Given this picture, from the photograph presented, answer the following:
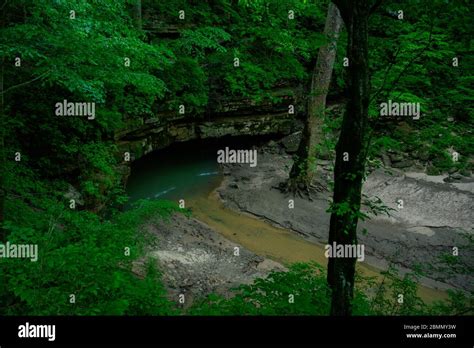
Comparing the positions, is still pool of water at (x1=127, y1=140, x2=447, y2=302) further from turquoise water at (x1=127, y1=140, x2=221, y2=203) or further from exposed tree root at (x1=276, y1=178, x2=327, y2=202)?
exposed tree root at (x1=276, y1=178, x2=327, y2=202)

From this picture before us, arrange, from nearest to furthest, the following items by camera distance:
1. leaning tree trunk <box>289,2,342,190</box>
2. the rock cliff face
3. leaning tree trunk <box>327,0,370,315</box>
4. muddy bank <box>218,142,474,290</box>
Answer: leaning tree trunk <box>327,0,370,315</box> → muddy bank <box>218,142,474,290</box> → leaning tree trunk <box>289,2,342,190</box> → the rock cliff face

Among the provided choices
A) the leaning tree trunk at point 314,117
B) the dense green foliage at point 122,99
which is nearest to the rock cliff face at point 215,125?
the dense green foliage at point 122,99

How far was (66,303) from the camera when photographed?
17.1ft

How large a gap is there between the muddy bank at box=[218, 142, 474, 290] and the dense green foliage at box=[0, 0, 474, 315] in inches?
87.7

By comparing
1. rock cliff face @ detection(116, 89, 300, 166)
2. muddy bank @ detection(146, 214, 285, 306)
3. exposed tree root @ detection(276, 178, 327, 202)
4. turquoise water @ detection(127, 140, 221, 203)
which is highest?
rock cliff face @ detection(116, 89, 300, 166)

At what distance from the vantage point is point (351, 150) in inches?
221

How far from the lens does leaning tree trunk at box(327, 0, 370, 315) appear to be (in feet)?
17.4

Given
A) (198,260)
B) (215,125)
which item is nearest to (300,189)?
(215,125)

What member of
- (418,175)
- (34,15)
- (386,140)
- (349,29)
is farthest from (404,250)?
(34,15)

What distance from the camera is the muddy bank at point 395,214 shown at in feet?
39.6

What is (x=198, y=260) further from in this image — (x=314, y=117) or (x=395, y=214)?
(x=395, y=214)

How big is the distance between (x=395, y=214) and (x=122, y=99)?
385 inches

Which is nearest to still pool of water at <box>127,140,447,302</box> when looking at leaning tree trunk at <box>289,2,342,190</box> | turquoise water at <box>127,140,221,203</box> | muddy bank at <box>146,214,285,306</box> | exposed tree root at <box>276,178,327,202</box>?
turquoise water at <box>127,140,221,203</box>
